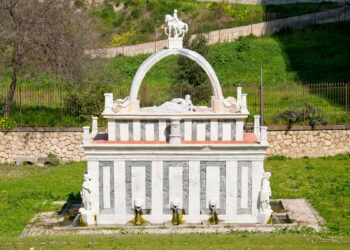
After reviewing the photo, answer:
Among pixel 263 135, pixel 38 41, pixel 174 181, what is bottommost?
pixel 174 181

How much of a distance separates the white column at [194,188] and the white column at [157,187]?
30.2 inches

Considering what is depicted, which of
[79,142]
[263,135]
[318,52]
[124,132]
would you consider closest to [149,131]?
[124,132]

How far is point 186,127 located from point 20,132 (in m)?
11.1

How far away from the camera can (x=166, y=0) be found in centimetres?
4834

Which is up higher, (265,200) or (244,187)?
(244,187)

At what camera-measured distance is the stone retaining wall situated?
25.3 metres

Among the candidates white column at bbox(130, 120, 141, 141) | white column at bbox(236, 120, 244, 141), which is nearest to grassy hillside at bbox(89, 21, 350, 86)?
white column at bbox(130, 120, 141, 141)

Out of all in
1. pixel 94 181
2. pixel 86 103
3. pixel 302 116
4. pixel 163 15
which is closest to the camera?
pixel 94 181

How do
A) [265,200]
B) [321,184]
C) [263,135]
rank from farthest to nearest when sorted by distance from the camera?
[321,184] → [265,200] → [263,135]

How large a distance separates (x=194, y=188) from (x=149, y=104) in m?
11.0

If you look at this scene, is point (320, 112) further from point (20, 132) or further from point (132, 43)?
point (132, 43)

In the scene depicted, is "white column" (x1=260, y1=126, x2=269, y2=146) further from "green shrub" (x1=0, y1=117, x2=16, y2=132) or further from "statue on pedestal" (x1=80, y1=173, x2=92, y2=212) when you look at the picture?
"green shrub" (x1=0, y1=117, x2=16, y2=132)

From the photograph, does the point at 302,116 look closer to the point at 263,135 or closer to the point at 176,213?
the point at 263,135

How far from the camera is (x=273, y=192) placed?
788 inches
